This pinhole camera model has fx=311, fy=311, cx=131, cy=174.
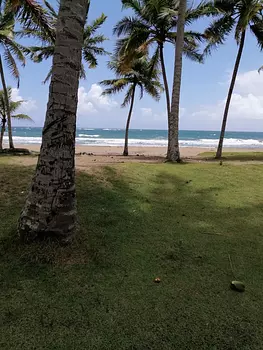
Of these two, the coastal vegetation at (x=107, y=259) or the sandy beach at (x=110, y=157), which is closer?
the coastal vegetation at (x=107, y=259)

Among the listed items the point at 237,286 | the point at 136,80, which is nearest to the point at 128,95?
the point at 136,80

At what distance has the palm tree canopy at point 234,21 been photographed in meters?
12.5

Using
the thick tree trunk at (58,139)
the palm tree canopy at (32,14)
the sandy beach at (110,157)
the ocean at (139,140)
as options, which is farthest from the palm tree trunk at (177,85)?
the ocean at (139,140)

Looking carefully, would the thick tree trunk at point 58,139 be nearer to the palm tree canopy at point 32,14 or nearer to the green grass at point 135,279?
the green grass at point 135,279

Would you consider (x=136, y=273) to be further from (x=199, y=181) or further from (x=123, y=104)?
(x=123, y=104)

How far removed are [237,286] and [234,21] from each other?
45.0 feet

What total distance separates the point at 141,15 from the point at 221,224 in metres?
11.9

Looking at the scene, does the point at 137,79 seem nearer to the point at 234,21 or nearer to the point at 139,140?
the point at 234,21

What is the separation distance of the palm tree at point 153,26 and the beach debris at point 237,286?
11.6 metres

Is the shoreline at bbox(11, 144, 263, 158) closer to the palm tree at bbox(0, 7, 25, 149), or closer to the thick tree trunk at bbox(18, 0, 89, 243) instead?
the palm tree at bbox(0, 7, 25, 149)

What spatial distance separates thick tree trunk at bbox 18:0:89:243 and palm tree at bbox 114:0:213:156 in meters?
10.2

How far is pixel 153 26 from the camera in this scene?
540 inches

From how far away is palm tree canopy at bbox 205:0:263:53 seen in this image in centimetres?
1252

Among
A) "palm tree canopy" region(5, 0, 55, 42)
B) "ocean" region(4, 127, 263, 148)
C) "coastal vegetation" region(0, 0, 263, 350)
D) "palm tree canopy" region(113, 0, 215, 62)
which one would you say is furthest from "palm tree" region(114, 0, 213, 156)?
"ocean" region(4, 127, 263, 148)
